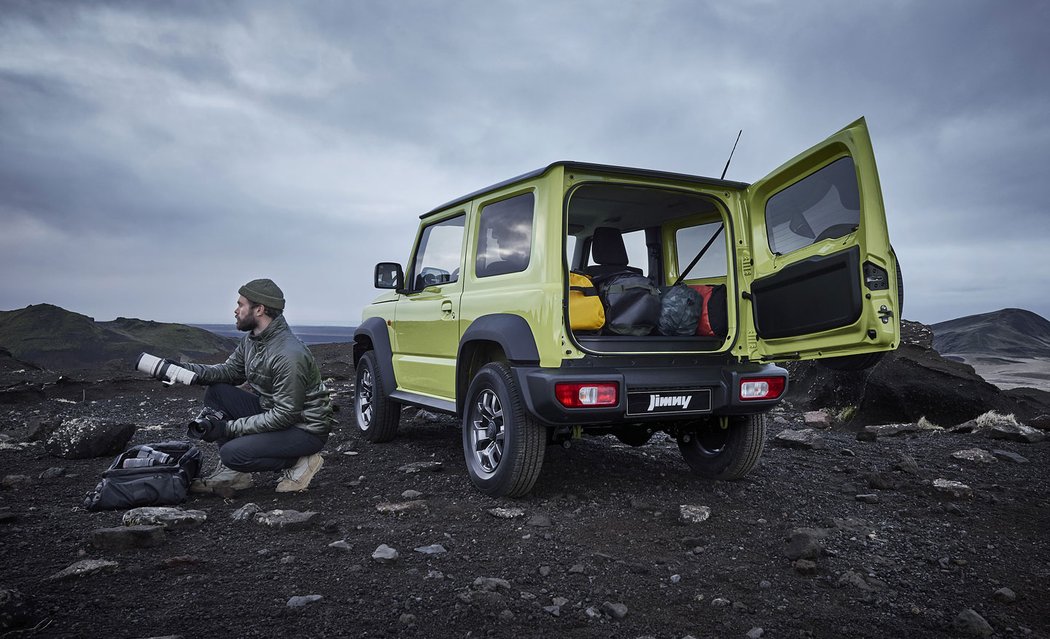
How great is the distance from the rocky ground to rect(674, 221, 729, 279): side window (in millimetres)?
1569

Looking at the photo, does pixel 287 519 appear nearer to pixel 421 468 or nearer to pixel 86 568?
pixel 86 568

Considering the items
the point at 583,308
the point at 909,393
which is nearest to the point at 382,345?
the point at 583,308

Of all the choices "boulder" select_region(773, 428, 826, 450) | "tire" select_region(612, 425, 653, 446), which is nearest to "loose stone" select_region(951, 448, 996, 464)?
"boulder" select_region(773, 428, 826, 450)

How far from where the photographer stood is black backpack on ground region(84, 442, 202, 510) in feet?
13.4

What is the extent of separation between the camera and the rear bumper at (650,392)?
3932 millimetres

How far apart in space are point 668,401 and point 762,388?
689 millimetres

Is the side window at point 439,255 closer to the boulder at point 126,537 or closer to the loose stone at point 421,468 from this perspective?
the loose stone at point 421,468

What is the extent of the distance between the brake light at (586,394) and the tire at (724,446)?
128 centimetres

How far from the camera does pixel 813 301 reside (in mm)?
3982

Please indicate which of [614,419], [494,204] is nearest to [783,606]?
[614,419]

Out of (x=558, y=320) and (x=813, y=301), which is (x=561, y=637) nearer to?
(x=558, y=320)

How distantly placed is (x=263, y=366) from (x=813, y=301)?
3540 mm

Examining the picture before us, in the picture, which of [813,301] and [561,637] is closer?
[561,637]

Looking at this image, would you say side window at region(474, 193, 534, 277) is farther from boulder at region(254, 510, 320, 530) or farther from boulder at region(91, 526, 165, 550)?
boulder at region(91, 526, 165, 550)
